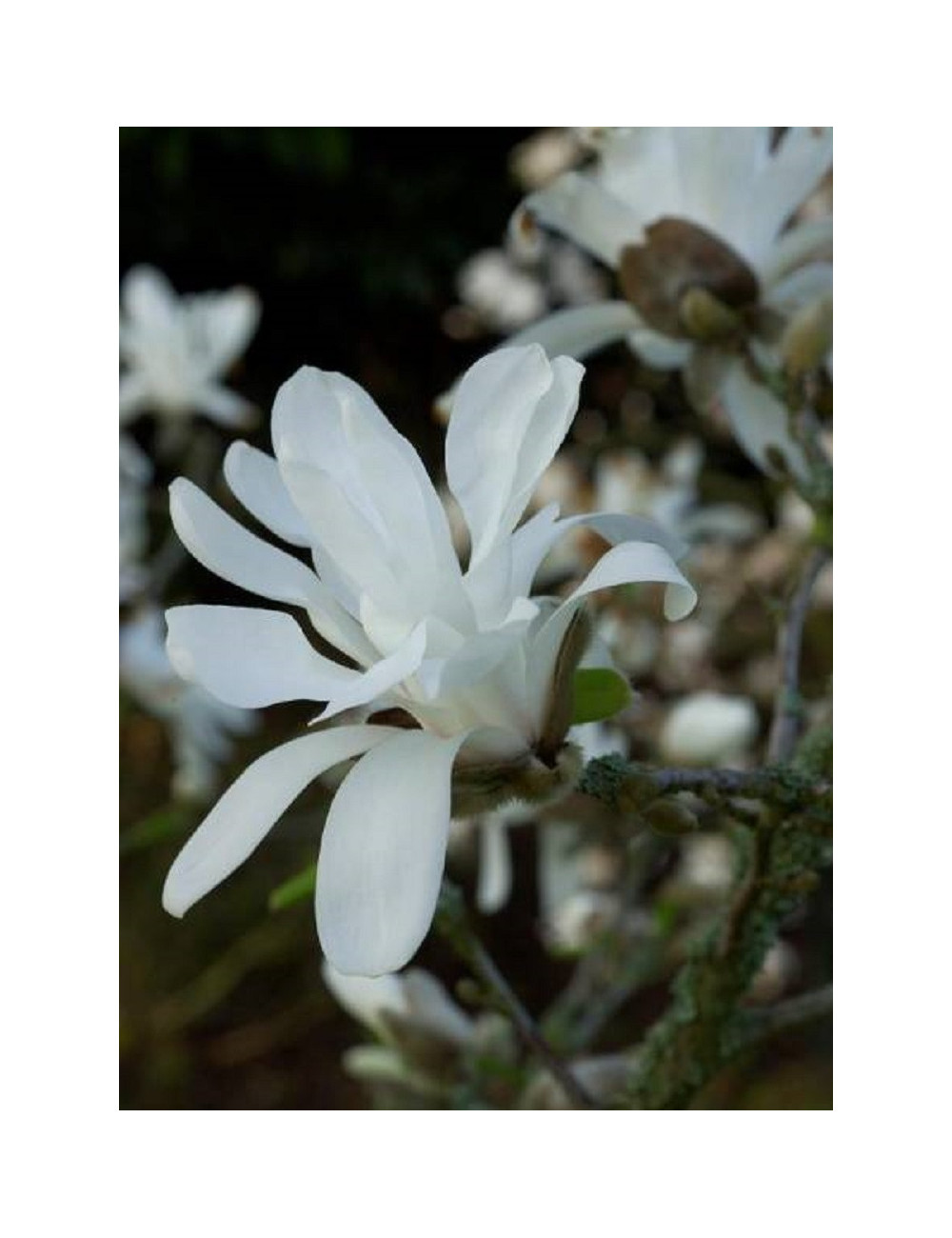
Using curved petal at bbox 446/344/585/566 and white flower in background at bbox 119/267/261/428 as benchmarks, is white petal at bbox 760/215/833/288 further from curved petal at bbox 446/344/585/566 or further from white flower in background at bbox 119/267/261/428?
white flower in background at bbox 119/267/261/428

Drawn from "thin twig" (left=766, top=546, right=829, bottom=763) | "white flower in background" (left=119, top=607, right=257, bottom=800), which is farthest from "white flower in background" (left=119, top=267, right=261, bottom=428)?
"thin twig" (left=766, top=546, right=829, bottom=763)

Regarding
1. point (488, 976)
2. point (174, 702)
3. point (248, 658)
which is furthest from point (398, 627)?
point (174, 702)

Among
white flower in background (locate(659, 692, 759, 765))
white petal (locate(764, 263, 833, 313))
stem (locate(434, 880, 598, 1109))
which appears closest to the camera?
stem (locate(434, 880, 598, 1109))

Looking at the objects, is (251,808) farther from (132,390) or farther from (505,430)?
(132,390)

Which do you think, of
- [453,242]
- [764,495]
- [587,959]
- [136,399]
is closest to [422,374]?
[453,242]

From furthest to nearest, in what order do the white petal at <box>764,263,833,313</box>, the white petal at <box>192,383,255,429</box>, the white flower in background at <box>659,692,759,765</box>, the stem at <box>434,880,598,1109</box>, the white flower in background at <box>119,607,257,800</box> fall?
the white petal at <box>192,383,255,429</box>
the white flower in background at <box>119,607,257,800</box>
the white flower in background at <box>659,692,759,765</box>
the white petal at <box>764,263,833,313</box>
the stem at <box>434,880,598,1109</box>
